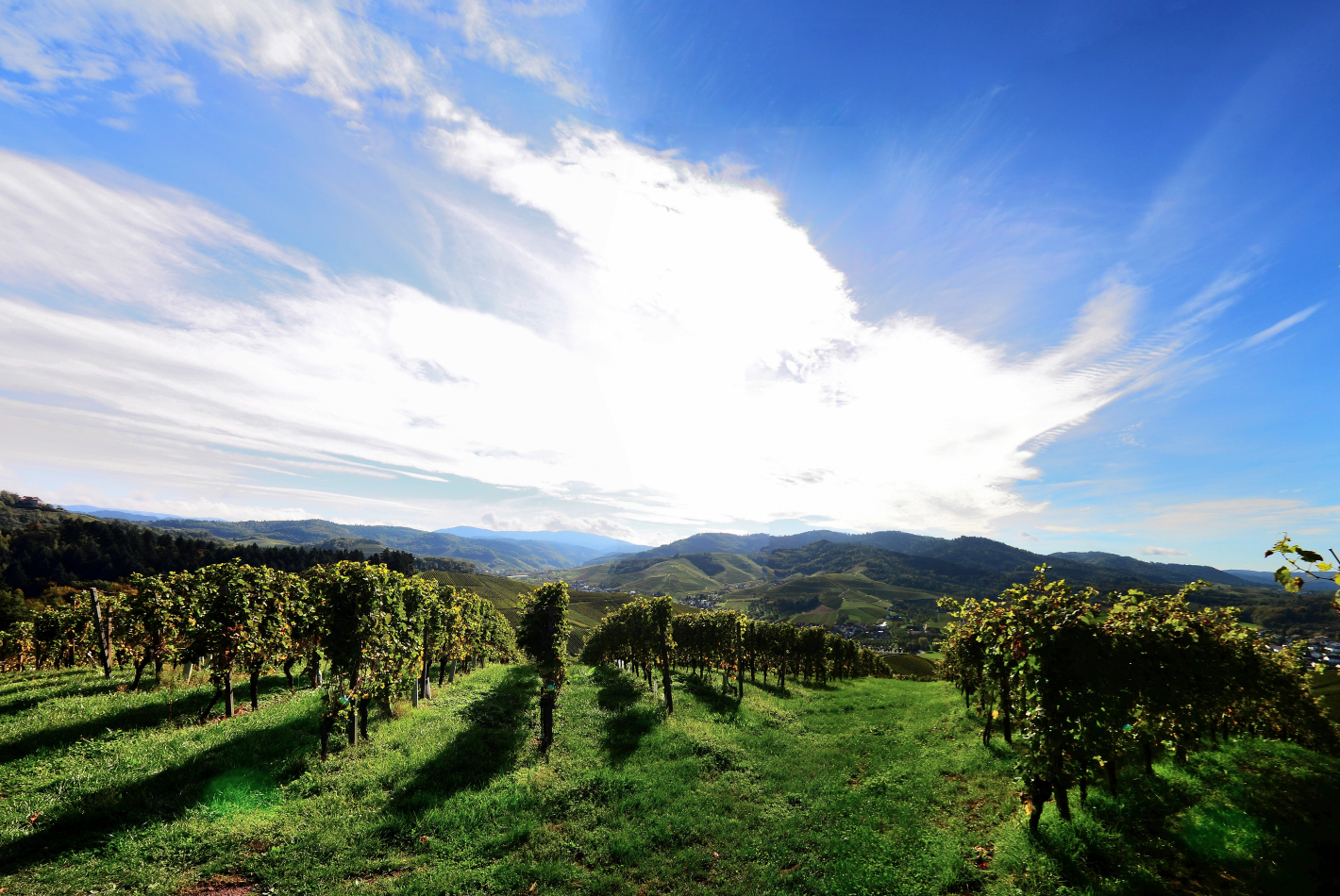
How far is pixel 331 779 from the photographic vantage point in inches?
711

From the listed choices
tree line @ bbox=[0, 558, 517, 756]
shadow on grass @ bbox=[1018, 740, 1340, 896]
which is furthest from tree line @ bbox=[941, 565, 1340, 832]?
tree line @ bbox=[0, 558, 517, 756]

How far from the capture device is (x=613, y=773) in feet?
69.4

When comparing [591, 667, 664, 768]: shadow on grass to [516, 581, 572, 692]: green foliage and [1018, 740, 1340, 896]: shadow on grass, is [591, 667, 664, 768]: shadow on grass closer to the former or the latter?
[516, 581, 572, 692]: green foliage

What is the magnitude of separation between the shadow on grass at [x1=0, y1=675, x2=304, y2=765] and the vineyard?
0.16 m

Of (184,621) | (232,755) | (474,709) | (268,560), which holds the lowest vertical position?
(268,560)

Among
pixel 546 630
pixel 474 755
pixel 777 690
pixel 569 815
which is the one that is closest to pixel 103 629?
pixel 474 755

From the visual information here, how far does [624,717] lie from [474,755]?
1102cm

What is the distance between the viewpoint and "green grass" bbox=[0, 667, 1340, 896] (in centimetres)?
1295

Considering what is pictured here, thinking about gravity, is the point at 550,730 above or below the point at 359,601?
below

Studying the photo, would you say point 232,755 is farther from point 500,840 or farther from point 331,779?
point 500,840

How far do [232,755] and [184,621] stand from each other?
10.6 metres

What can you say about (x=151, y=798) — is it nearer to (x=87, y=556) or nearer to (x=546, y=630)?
(x=546, y=630)

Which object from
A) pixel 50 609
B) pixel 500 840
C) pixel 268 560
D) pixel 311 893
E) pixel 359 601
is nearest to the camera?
pixel 311 893

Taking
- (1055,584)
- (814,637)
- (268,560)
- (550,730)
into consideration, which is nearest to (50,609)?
(550,730)
